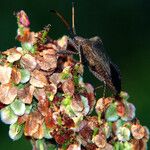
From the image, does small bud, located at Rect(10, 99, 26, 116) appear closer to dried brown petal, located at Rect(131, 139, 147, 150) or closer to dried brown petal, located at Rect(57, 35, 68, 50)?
dried brown petal, located at Rect(57, 35, 68, 50)

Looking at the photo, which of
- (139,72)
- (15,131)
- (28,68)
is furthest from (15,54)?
(139,72)

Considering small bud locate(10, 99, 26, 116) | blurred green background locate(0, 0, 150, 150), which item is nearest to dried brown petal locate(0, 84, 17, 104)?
small bud locate(10, 99, 26, 116)

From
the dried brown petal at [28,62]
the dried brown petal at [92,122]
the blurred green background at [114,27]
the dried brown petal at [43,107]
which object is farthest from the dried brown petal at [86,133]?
the blurred green background at [114,27]

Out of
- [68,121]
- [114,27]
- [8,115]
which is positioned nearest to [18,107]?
[8,115]

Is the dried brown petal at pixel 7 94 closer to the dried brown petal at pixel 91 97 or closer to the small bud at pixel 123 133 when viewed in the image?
the dried brown petal at pixel 91 97

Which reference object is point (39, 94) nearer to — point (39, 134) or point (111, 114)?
point (39, 134)

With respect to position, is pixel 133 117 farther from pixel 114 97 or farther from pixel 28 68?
pixel 28 68
